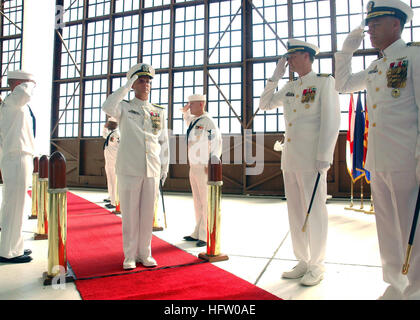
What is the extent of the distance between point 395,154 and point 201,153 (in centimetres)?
217

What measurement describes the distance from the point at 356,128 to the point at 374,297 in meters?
4.08

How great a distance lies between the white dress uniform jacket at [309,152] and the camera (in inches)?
82.9

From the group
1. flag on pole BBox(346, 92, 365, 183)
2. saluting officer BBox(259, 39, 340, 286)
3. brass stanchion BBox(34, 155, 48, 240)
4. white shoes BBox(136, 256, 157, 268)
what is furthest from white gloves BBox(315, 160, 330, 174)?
flag on pole BBox(346, 92, 365, 183)

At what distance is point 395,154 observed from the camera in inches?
62.4

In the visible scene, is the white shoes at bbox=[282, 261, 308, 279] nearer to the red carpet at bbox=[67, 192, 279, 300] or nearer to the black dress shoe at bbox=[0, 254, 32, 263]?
the red carpet at bbox=[67, 192, 279, 300]

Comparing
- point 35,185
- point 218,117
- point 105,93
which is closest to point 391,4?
point 35,185

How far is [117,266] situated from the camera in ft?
7.96

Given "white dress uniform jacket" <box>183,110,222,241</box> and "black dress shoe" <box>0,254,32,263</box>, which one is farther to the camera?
"white dress uniform jacket" <box>183,110,222,241</box>

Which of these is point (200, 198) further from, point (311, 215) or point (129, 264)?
point (311, 215)

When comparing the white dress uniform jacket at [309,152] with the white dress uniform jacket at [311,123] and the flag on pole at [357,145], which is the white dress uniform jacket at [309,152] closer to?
the white dress uniform jacket at [311,123]

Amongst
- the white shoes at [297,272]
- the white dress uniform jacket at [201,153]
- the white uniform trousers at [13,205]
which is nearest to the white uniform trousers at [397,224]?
the white shoes at [297,272]

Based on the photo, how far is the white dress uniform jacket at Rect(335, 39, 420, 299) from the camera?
1556 mm
